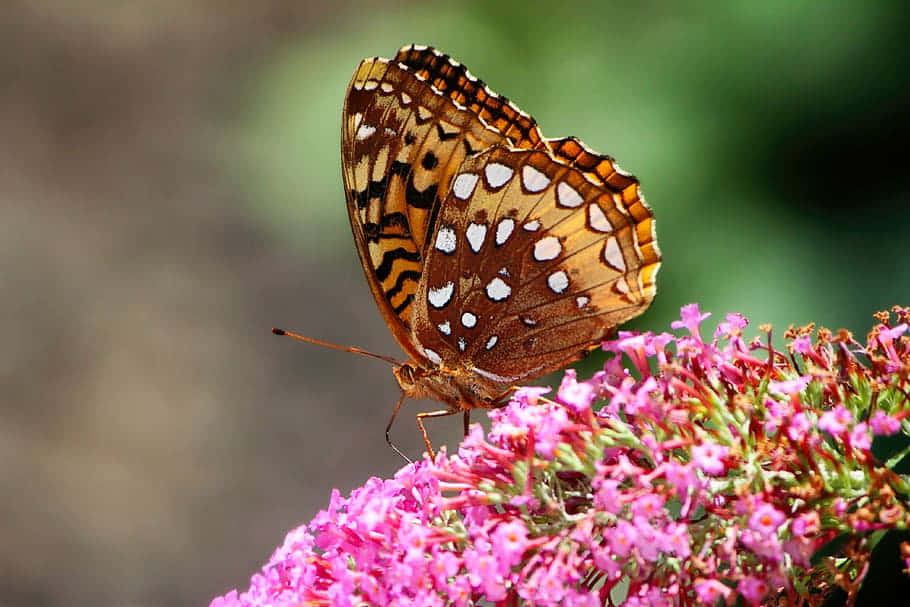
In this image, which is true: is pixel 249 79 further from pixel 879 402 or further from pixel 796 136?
pixel 879 402

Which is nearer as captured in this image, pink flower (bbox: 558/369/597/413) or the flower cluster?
the flower cluster

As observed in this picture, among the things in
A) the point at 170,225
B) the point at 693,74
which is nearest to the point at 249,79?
the point at 170,225

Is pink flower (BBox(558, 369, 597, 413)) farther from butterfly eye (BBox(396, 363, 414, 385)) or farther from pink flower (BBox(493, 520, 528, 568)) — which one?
butterfly eye (BBox(396, 363, 414, 385))

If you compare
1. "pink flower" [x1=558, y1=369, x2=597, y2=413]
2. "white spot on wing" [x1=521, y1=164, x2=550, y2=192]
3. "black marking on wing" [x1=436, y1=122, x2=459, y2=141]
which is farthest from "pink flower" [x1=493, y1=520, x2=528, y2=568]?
"black marking on wing" [x1=436, y1=122, x2=459, y2=141]

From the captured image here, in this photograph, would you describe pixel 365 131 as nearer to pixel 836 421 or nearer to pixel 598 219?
pixel 598 219

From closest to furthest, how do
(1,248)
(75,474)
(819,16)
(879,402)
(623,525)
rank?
(623,525), (879,402), (819,16), (75,474), (1,248)
